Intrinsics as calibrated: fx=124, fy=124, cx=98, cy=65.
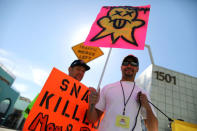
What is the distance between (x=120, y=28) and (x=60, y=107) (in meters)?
1.69

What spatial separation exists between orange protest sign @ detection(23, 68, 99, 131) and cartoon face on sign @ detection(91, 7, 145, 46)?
103 centimetres

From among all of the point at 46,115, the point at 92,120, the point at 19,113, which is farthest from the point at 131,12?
the point at 19,113

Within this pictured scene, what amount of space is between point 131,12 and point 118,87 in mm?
1909

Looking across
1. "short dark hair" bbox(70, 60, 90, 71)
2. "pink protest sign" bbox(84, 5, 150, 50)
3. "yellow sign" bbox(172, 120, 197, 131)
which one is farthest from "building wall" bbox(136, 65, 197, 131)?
"short dark hair" bbox(70, 60, 90, 71)

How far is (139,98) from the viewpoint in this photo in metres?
1.32

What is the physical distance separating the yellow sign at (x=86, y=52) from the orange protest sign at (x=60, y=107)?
3.92 ft

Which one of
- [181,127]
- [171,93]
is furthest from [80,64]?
[171,93]

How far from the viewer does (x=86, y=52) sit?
2906 millimetres

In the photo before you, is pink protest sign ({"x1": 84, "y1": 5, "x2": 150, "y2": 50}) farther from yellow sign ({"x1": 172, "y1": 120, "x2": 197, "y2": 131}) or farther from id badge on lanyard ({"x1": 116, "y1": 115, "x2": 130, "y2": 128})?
yellow sign ({"x1": 172, "y1": 120, "x2": 197, "y2": 131})

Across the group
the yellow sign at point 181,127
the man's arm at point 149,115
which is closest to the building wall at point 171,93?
the yellow sign at point 181,127

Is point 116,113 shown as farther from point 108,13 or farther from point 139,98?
point 108,13

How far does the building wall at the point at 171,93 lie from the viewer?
661cm

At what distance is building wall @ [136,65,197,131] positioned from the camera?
6605 mm

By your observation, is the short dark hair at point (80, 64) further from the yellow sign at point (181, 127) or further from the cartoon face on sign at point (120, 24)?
the yellow sign at point (181, 127)
